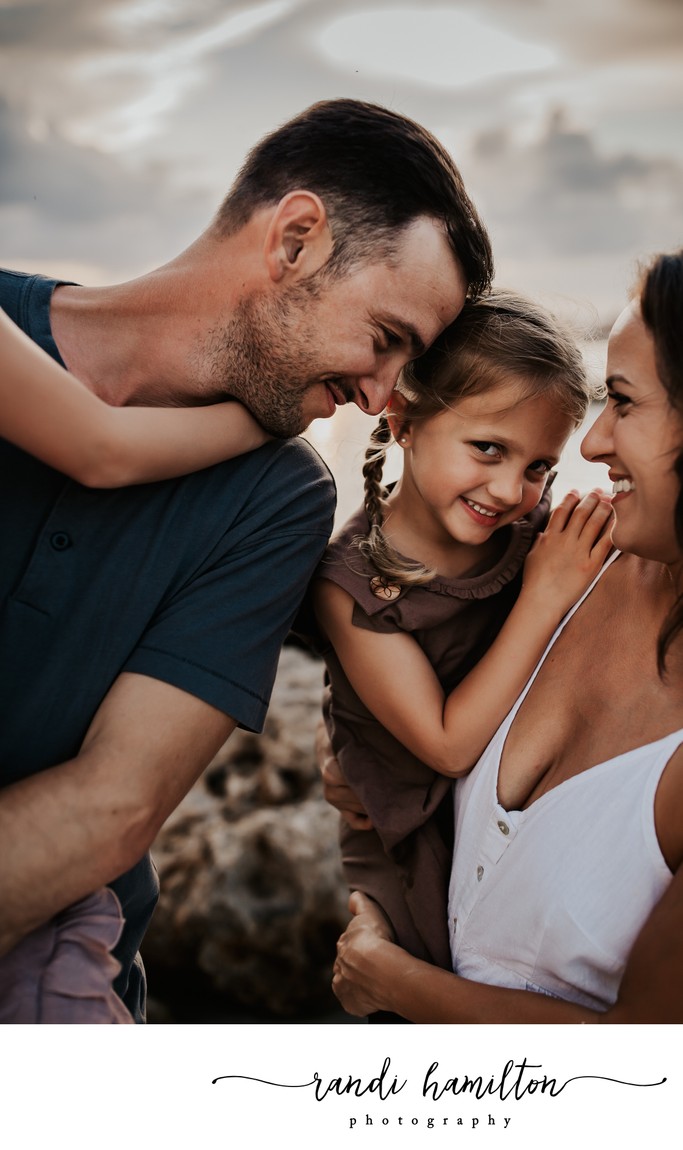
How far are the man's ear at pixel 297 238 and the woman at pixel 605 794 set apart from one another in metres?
0.51

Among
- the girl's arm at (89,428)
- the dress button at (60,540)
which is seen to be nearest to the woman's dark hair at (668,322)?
the girl's arm at (89,428)

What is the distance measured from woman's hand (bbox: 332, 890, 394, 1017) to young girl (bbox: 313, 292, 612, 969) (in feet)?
0.14

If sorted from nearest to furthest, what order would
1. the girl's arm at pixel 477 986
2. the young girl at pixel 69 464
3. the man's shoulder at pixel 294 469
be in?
the girl's arm at pixel 477 986 → the young girl at pixel 69 464 → the man's shoulder at pixel 294 469

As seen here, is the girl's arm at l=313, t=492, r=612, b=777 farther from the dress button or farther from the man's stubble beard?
the dress button

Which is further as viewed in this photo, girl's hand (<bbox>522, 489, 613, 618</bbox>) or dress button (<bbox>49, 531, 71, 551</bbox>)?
girl's hand (<bbox>522, 489, 613, 618</bbox>)

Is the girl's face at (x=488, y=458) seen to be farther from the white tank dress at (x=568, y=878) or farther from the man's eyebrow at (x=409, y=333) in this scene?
the white tank dress at (x=568, y=878)

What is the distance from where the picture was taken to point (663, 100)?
158cm

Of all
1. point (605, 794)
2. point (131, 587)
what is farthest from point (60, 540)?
point (605, 794)

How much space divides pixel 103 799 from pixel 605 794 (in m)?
0.69

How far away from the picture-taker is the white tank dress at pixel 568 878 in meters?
1.25

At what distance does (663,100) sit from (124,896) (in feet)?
5.32

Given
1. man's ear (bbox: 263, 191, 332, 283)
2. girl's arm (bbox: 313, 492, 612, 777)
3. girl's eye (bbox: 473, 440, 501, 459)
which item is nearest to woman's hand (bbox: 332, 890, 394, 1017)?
girl's arm (bbox: 313, 492, 612, 777)

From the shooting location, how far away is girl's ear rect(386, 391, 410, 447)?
6.09ft
